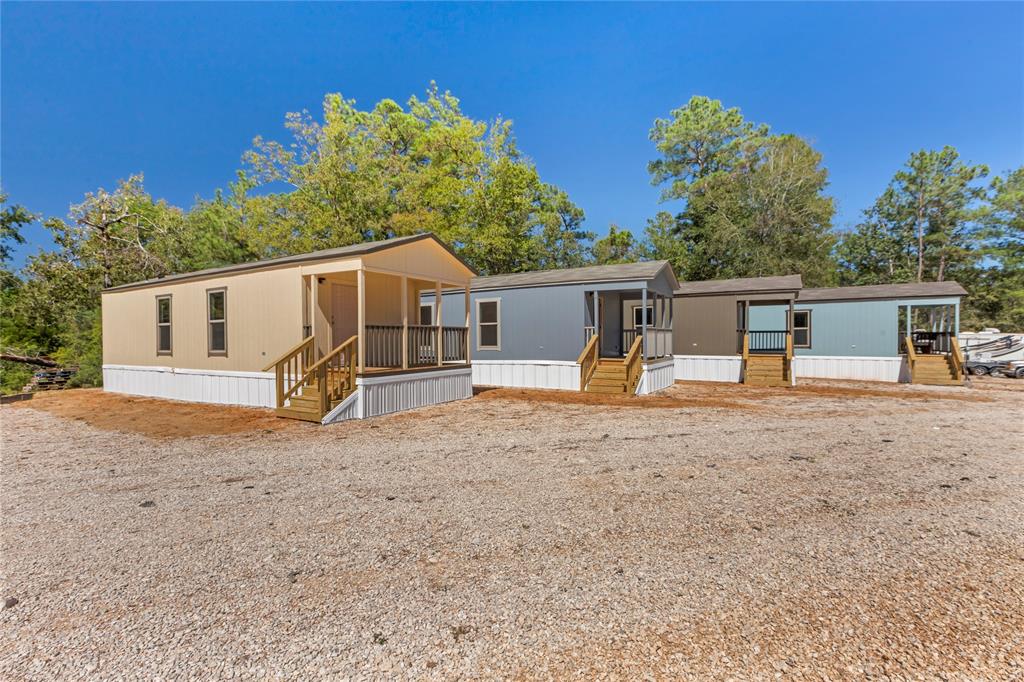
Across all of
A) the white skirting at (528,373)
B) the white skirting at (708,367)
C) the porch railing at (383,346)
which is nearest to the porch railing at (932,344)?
the white skirting at (708,367)

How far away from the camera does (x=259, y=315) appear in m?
9.94

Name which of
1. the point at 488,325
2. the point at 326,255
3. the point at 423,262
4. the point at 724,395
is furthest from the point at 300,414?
the point at 724,395

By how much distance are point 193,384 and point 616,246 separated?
27340 mm

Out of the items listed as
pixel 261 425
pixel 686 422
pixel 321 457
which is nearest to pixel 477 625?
pixel 321 457

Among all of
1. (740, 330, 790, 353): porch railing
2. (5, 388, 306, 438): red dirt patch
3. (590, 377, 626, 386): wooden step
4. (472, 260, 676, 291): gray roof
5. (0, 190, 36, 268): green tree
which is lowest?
(5, 388, 306, 438): red dirt patch

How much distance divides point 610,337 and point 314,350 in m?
9.78

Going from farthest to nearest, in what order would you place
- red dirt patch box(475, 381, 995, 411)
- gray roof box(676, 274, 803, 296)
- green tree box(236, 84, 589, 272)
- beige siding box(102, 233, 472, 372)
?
green tree box(236, 84, 589, 272) → gray roof box(676, 274, 803, 296) → red dirt patch box(475, 381, 995, 411) → beige siding box(102, 233, 472, 372)

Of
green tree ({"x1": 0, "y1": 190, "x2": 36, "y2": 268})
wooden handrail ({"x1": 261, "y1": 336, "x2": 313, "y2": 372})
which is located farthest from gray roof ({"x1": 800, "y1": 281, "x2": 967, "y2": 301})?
green tree ({"x1": 0, "y1": 190, "x2": 36, "y2": 268})

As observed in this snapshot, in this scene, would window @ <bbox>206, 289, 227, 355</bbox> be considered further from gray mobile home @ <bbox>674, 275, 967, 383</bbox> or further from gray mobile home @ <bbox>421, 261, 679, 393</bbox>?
gray mobile home @ <bbox>674, 275, 967, 383</bbox>

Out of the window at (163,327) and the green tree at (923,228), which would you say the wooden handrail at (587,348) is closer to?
the window at (163,327)

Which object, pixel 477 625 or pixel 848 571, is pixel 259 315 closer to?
pixel 477 625

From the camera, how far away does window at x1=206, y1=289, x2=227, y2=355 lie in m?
10.5

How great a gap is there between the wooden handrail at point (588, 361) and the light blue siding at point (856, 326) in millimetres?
9142

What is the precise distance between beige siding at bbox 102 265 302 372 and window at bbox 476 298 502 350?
6239mm
